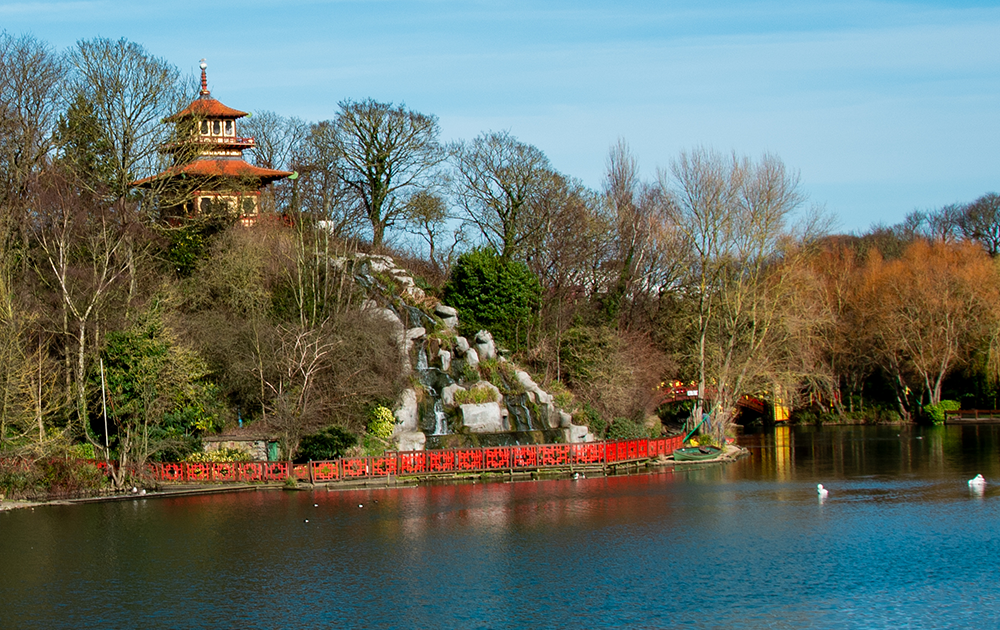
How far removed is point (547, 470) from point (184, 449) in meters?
14.4

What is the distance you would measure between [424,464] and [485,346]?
484 inches

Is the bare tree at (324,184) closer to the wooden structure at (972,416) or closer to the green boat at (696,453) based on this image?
the green boat at (696,453)

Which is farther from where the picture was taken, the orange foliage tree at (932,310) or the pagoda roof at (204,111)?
the orange foliage tree at (932,310)

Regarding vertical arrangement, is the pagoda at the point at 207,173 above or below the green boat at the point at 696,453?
above

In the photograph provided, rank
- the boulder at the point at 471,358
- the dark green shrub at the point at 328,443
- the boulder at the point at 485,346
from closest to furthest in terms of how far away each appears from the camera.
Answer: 1. the dark green shrub at the point at 328,443
2. the boulder at the point at 471,358
3. the boulder at the point at 485,346

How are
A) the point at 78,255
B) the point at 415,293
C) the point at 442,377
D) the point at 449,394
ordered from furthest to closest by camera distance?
the point at 415,293
the point at 442,377
the point at 449,394
the point at 78,255

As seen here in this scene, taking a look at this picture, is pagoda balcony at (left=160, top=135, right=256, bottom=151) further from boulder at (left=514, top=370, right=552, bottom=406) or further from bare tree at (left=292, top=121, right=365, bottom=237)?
boulder at (left=514, top=370, right=552, bottom=406)

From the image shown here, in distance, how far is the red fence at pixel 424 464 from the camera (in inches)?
1460

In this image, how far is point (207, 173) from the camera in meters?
50.2

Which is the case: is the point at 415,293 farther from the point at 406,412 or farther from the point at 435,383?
the point at 406,412

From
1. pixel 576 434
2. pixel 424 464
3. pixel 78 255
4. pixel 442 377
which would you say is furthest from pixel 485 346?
pixel 78 255

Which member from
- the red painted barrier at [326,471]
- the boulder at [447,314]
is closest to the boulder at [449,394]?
the boulder at [447,314]

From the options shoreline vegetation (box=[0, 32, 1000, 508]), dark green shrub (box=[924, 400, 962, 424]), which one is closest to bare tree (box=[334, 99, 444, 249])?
shoreline vegetation (box=[0, 32, 1000, 508])

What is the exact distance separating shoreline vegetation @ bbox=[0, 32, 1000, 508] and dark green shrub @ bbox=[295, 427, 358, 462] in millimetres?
85
